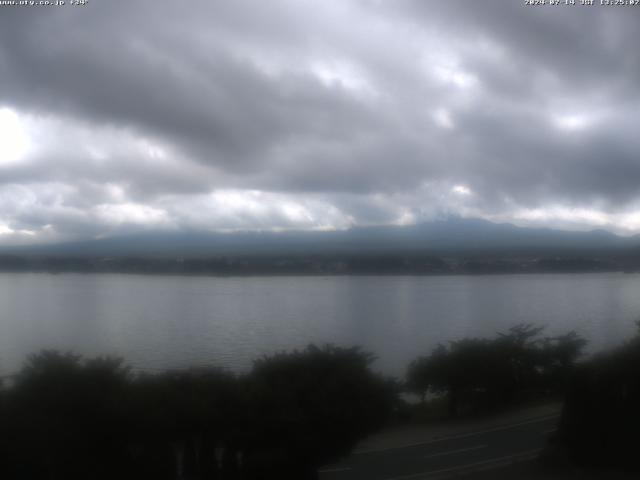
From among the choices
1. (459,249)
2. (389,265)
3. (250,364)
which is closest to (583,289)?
(459,249)

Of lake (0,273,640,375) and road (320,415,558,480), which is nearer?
road (320,415,558,480)

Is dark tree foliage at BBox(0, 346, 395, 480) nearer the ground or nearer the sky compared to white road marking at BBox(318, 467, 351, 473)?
nearer the sky

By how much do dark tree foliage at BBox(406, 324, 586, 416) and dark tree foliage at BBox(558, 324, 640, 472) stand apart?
3.09ft

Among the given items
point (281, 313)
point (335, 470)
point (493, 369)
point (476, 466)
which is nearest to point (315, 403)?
point (335, 470)

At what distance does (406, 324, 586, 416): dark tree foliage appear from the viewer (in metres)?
10.6

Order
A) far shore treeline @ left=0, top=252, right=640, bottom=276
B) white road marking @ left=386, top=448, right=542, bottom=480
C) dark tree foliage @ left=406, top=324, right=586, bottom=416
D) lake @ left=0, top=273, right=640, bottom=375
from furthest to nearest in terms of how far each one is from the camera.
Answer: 1. far shore treeline @ left=0, top=252, right=640, bottom=276
2. lake @ left=0, top=273, right=640, bottom=375
3. dark tree foliage @ left=406, top=324, right=586, bottom=416
4. white road marking @ left=386, top=448, right=542, bottom=480

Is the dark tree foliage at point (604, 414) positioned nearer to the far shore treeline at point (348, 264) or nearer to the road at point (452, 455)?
the road at point (452, 455)

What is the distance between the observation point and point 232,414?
783cm

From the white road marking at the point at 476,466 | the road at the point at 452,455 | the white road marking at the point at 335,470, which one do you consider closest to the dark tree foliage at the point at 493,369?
the road at the point at 452,455

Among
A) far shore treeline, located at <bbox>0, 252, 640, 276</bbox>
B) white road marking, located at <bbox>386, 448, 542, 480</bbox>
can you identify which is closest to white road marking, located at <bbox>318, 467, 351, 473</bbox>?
white road marking, located at <bbox>386, 448, 542, 480</bbox>

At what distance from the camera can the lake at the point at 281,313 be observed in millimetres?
10961

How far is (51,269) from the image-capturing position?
17109 millimetres

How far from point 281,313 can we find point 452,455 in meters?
8.31

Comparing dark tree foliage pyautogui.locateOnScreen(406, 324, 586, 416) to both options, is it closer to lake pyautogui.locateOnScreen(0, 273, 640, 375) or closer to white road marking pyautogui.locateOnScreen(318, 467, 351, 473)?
lake pyautogui.locateOnScreen(0, 273, 640, 375)
